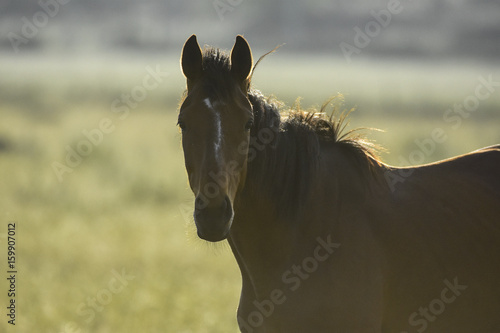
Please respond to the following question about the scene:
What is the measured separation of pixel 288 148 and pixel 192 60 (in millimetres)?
868

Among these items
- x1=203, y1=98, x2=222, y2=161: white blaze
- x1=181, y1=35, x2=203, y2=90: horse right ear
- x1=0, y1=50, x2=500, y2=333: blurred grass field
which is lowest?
x1=0, y1=50, x2=500, y2=333: blurred grass field

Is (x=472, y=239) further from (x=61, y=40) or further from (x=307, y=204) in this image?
(x=61, y=40)

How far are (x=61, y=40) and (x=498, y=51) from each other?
8191cm

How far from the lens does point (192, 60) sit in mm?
4020

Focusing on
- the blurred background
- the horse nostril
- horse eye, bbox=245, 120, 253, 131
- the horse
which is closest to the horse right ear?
the horse

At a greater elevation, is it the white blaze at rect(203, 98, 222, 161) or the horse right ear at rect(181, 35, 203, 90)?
the horse right ear at rect(181, 35, 203, 90)

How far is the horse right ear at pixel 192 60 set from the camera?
13.1ft

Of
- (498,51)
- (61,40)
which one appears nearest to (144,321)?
(498,51)

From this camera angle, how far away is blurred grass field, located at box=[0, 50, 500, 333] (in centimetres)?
952

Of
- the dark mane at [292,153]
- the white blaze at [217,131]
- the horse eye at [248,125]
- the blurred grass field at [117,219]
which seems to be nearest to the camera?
the white blaze at [217,131]

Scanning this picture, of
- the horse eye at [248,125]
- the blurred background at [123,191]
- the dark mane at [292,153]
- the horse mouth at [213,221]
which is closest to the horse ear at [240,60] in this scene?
the dark mane at [292,153]

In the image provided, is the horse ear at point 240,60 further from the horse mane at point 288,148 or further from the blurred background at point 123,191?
the blurred background at point 123,191

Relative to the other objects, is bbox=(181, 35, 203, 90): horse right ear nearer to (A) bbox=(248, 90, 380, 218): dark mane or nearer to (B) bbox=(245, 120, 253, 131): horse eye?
(A) bbox=(248, 90, 380, 218): dark mane

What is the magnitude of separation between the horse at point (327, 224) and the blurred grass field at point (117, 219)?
61 centimetres
